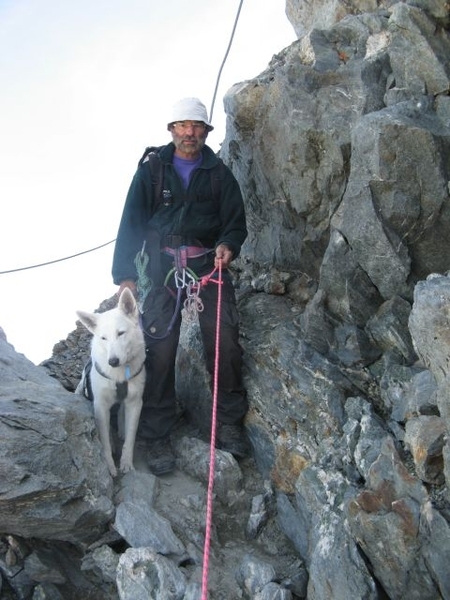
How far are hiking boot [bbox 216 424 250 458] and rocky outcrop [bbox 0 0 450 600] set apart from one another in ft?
0.53

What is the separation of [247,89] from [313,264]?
10.5ft

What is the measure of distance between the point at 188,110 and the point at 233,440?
4493 millimetres

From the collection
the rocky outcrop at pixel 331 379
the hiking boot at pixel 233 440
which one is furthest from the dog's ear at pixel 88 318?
the hiking boot at pixel 233 440

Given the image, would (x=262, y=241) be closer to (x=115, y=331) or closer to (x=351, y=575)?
(x=115, y=331)

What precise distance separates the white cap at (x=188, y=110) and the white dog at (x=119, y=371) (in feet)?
7.94

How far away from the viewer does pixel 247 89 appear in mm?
9664

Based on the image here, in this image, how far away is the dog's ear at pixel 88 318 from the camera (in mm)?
7286

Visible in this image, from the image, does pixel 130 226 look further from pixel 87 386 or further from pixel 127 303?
pixel 87 386

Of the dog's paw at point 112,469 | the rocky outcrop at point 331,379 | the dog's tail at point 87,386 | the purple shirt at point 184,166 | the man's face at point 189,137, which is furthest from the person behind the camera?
the purple shirt at point 184,166

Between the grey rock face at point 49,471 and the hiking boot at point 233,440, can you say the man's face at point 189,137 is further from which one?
the hiking boot at point 233,440

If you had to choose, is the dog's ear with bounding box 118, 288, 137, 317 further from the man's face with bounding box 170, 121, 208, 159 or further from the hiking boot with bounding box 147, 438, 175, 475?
the man's face with bounding box 170, 121, 208, 159

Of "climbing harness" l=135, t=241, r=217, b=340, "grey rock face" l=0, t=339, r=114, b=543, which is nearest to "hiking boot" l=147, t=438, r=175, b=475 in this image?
"grey rock face" l=0, t=339, r=114, b=543

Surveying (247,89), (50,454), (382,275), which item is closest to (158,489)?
(50,454)

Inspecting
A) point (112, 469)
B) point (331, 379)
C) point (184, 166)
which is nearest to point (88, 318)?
point (112, 469)
